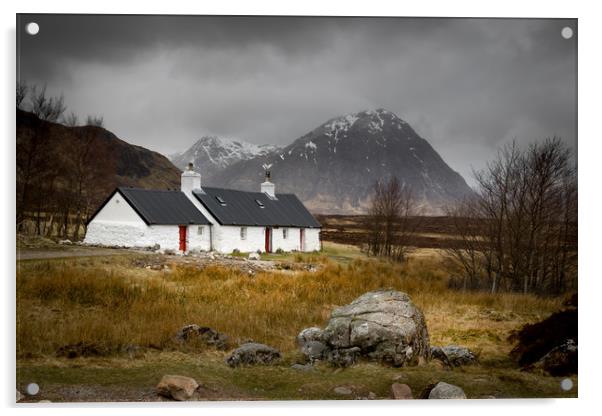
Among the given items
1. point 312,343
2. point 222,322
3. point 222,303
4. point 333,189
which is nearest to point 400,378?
point 312,343

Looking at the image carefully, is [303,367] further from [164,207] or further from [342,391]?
[164,207]

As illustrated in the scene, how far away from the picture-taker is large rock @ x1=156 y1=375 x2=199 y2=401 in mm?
6539

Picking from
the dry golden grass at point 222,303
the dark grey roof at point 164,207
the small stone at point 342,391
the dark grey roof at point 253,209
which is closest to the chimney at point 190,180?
the dark grey roof at point 253,209

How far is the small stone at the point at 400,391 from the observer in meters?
6.59

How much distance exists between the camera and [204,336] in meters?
7.14

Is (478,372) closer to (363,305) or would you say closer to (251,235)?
(363,305)

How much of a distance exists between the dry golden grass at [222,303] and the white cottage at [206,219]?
1.25 meters

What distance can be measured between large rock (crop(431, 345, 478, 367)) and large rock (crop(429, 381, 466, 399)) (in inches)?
15.3

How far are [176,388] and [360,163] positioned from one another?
474cm

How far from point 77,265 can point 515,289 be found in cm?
573

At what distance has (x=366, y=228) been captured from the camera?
29.9 feet

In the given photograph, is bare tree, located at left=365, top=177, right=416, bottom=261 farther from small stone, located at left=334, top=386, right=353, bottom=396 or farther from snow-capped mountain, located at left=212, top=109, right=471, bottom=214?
small stone, located at left=334, top=386, right=353, bottom=396

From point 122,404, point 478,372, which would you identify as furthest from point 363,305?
point 122,404

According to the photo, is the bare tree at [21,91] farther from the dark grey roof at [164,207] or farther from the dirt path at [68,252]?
the dark grey roof at [164,207]
